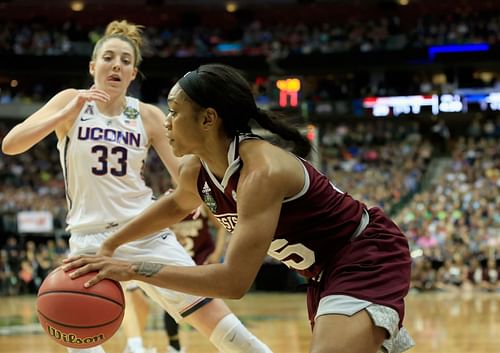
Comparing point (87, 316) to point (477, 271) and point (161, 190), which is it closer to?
point (477, 271)

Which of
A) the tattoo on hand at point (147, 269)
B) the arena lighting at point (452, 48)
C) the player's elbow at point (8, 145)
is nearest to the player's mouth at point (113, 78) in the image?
the player's elbow at point (8, 145)

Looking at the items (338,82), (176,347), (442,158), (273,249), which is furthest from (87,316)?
(338,82)

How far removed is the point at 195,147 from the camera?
120 inches

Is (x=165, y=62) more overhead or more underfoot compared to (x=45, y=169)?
Result: more overhead

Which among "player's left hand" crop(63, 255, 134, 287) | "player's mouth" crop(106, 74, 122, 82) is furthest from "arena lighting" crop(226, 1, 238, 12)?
"player's left hand" crop(63, 255, 134, 287)

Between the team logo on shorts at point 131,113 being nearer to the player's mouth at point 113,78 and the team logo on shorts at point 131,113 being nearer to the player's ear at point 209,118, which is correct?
the player's mouth at point 113,78

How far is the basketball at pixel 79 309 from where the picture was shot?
306 cm

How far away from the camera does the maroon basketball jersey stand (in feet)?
9.80

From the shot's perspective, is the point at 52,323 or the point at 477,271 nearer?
the point at 52,323

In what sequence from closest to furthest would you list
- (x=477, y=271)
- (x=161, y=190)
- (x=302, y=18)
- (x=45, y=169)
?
(x=477, y=271)
(x=161, y=190)
(x=45, y=169)
(x=302, y=18)

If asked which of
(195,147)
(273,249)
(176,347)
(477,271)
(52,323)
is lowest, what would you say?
(477,271)

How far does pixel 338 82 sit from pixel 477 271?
13647 millimetres

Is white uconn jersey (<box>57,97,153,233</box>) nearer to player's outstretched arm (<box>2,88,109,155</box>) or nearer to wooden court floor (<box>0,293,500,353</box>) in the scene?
player's outstretched arm (<box>2,88,109,155</box>)

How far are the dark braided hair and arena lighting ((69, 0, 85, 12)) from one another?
27452 millimetres
